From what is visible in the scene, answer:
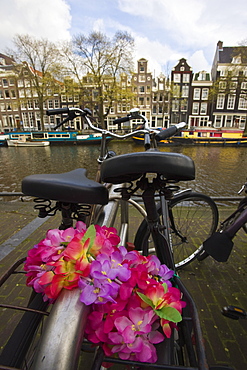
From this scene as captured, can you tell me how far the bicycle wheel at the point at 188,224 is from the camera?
2211 mm

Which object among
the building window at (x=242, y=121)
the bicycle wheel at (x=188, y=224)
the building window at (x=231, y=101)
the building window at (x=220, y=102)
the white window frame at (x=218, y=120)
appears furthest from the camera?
the white window frame at (x=218, y=120)

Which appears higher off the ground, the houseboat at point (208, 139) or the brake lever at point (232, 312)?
the brake lever at point (232, 312)

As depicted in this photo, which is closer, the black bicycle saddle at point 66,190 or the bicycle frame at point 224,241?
the black bicycle saddle at point 66,190

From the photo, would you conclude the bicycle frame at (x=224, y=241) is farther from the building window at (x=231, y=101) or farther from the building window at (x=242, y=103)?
the building window at (x=242, y=103)

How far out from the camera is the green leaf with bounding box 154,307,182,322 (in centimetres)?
59

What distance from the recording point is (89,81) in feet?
106

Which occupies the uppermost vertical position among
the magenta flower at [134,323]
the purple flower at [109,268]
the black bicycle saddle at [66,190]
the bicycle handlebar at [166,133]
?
the bicycle handlebar at [166,133]

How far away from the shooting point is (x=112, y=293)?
2.06 feet

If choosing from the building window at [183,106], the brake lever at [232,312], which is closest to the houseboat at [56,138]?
the building window at [183,106]

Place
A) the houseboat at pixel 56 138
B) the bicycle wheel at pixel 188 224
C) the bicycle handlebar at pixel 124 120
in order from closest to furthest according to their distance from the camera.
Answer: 1. the bicycle handlebar at pixel 124 120
2. the bicycle wheel at pixel 188 224
3. the houseboat at pixel 56 138

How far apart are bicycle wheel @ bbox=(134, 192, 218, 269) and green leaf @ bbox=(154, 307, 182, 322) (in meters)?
1.32

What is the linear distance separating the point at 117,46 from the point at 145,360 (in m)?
31.2

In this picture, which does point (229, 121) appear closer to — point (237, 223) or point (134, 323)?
point (237, 223)

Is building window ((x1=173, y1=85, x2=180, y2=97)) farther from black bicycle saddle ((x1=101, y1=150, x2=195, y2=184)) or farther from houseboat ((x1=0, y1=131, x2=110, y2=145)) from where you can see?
black bicycle saddle ((x1=101, y1=150, x2=195, y2=184))
